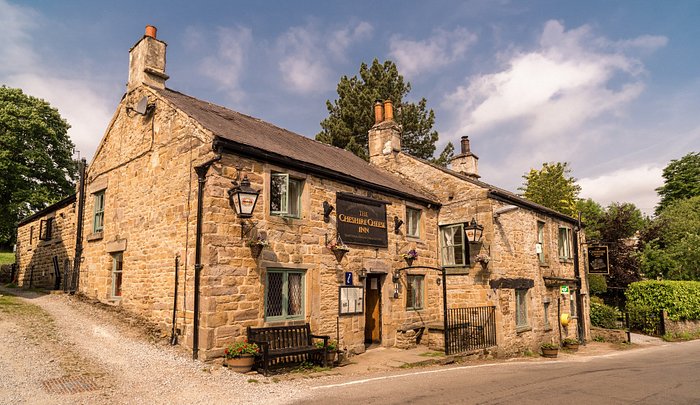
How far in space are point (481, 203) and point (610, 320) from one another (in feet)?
42.9

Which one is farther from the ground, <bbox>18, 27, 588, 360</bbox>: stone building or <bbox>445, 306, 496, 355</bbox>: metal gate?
<bbox>18, 27, 588, 360</bbox>: stone building

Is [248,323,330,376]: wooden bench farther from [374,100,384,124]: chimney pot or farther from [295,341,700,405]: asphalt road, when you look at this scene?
[374,100,384,124]: chimney pot

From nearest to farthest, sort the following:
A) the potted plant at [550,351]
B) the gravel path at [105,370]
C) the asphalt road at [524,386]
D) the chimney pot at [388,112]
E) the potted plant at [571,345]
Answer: the gravel path at [105,370]
the asphalt road at [524,386]
the potted plant at [550,351]
the potted plant at [571,345]
the chimney pot at [388,112]

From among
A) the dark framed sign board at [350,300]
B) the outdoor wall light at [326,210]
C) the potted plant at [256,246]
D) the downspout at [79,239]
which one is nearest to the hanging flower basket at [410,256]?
the dark framed sign board at [350,300]

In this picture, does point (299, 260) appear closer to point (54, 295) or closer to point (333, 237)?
point (333, 237)

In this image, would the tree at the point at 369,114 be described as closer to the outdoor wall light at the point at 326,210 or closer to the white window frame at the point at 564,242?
the white window frame at the point at 564,242

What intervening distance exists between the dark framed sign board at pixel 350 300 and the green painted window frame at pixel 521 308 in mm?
6258

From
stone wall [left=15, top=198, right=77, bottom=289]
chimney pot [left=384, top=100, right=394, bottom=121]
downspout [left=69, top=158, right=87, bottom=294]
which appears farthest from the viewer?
chimney pot [left=384, top=100, right=394, bottom=121]

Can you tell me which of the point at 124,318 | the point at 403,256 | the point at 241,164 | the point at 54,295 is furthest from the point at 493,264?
the point at 54,295

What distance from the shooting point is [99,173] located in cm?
1427

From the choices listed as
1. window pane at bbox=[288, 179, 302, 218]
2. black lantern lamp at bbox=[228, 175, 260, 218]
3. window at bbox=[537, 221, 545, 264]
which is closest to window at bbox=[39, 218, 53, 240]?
window pane at bbox=[288, 179, 302, 218]

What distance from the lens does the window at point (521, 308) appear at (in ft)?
50.9

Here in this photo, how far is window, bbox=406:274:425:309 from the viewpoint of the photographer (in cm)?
1443

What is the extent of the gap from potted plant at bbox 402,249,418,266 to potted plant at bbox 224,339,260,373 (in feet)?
21.3
